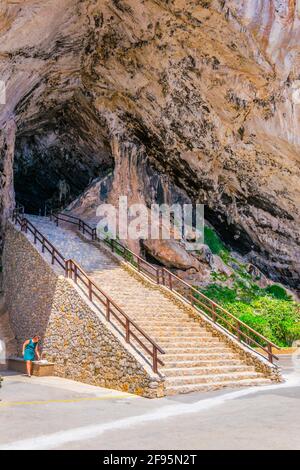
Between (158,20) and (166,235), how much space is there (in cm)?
918

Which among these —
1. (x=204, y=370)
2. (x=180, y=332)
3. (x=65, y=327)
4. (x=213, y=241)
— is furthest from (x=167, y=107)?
(x=204, y=370)

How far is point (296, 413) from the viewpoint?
7.19 meters

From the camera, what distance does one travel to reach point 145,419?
6.71m

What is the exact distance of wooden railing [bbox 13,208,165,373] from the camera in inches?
377

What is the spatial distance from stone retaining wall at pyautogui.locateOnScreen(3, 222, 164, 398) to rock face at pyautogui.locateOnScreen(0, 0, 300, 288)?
513 centimetres

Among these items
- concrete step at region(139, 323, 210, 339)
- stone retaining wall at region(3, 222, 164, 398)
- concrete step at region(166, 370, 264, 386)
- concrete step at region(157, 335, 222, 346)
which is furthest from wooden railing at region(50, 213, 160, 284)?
concrete step at region(166, 370, 264, 386)

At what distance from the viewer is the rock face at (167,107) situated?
50.5 ft

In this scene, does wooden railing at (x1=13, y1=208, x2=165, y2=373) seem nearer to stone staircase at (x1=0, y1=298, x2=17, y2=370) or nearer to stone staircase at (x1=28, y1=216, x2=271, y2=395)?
stone staircase at (x1=28, y1=216, x2=271, y2=395)

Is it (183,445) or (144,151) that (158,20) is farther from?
(183,445)

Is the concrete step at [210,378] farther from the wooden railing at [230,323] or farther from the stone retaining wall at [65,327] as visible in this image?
the wooden railing at [230,323]

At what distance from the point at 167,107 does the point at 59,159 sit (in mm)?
8708

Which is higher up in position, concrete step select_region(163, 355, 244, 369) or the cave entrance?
the cave entrance

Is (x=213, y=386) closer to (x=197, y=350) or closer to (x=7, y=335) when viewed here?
(x=197, y=350)

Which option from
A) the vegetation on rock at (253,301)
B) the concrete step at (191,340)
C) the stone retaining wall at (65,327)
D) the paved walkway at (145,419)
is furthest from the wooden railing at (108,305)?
the vegetation on rock at (253,301)
